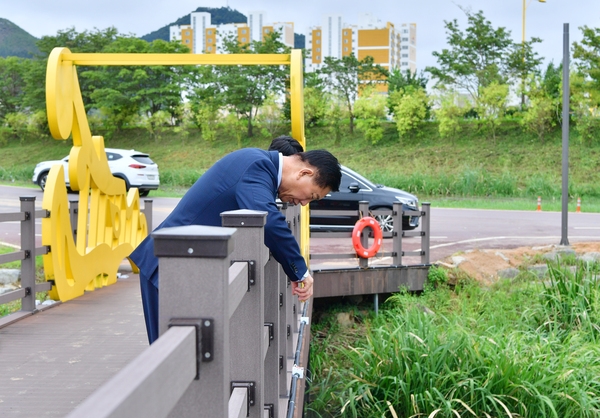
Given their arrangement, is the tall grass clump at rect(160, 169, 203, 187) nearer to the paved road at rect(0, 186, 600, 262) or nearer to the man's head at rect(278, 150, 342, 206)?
the paved road at rect(0, 186, 600, 262)

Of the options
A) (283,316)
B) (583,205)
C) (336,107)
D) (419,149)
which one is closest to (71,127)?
(283,316)

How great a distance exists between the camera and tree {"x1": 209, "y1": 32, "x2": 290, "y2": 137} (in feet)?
100

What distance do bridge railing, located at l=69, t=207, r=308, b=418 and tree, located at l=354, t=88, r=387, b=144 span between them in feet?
95.1

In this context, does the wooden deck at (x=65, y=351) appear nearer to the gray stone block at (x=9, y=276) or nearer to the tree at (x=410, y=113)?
the gray stone block at (x=9, y=276)

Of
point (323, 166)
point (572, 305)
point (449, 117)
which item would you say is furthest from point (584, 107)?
point (323, 166)

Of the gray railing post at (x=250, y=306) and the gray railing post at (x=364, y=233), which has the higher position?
the gray railing post at (x=250, y=306)

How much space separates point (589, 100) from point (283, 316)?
88.4 feet

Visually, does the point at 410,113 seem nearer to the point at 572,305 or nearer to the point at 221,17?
the point at 572,305

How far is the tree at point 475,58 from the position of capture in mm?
30500

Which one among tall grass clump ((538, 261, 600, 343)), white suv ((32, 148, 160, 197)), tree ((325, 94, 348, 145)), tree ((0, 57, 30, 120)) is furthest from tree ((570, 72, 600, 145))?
tree ((0, 57, 30, 120))

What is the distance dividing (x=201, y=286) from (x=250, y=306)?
0.91m

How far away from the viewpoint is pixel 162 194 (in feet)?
75.5

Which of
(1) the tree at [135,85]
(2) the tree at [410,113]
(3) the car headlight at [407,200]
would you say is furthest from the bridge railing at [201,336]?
(1) the tree at [135,85]

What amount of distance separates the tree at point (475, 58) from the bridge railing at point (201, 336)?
29.2 m
